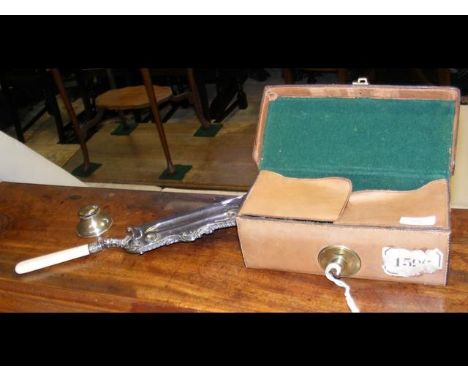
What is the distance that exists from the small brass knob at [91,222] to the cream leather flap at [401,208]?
0.68 meters

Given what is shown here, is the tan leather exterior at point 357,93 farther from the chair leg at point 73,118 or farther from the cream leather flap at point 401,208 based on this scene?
the chair leg at point 73,118

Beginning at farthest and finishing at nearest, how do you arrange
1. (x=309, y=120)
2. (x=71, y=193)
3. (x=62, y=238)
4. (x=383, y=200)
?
(x=71, y=193) → (x=62, y=238) → (x=309, y=120) → (x=383, y=200)

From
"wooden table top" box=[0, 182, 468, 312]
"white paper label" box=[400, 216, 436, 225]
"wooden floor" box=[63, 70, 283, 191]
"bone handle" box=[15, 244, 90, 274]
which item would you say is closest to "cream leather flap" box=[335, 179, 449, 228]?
"white paper label" box=[400, 216, 436, 225]

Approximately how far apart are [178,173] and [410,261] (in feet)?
8.05

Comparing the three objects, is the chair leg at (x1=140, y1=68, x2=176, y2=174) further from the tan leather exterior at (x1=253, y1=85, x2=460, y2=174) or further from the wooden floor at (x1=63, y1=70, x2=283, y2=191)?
the tan leather exterior at (x1=253, y1=85, x2=460, y2=174)

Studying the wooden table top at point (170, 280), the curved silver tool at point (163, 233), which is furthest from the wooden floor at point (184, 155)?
the curved silver tool at point (163, 233)

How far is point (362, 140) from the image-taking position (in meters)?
1.22

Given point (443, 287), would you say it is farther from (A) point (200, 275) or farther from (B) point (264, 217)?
(A) point (200, 275)

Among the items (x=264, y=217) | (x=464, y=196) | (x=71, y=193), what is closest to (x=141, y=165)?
(x=71, y=193)

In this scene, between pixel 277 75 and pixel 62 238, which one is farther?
pixel 277 75

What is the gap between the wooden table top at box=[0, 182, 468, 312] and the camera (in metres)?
1.08

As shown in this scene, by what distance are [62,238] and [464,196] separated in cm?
154

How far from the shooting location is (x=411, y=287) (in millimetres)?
1072

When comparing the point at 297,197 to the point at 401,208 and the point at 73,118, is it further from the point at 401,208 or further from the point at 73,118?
the point at 73,118
